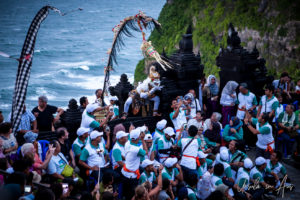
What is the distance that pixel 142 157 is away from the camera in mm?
7758

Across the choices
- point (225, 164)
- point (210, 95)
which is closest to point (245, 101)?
point (210, 95)

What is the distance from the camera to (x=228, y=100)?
11258 mm

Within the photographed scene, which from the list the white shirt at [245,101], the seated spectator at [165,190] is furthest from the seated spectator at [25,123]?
the white shirt at [245,101]

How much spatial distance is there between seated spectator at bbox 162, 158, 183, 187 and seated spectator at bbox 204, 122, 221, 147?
206 cm

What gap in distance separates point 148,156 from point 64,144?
1.83m

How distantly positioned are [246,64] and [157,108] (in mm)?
3257

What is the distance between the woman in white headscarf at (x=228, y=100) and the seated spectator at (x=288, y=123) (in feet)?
4.94

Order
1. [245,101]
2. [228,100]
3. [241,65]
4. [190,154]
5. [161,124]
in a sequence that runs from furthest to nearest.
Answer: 1. [241,65]
2. [228,100]
3. [245,101]
4. [161,124]
5. [190,154]

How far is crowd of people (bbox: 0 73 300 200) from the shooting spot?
21.6 feet

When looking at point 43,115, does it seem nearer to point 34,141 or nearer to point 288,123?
point 34,141

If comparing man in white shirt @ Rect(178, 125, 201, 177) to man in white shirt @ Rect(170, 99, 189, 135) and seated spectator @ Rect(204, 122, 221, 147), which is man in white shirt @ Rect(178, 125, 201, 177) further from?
man in white shirt @ Rect(170, 99, 189, 135)

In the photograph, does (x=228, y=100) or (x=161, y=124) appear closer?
(x=161, y=124)

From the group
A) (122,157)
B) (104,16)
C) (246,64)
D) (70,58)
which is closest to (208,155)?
(122,157)

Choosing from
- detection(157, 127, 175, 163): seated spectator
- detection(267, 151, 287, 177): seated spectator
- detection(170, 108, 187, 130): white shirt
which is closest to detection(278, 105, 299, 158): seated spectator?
detection(267, 151, 287, 177): seated spectator
